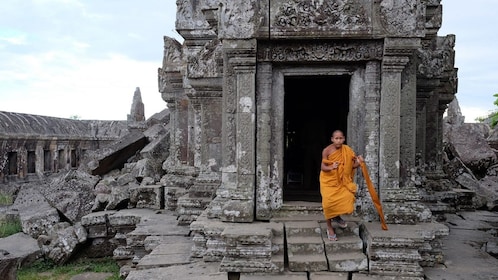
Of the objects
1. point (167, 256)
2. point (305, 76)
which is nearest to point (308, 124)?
point (305, 76)

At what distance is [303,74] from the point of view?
5.25 metres

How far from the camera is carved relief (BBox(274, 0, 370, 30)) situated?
4.91 metres

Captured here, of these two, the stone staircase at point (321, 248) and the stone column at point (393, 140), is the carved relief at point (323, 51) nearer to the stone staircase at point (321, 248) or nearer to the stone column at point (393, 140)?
the stone column at point (393, 140)

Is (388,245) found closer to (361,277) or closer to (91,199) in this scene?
(361,277)

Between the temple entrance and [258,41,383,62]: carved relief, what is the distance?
3.49 metres

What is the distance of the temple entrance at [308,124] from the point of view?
910 centimetres

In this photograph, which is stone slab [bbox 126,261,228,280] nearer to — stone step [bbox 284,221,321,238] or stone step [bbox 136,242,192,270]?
stone step [bbox 136,242,192,270]

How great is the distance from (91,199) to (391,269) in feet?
22.9

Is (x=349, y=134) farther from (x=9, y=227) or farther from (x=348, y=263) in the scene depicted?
(x=9, y=227)

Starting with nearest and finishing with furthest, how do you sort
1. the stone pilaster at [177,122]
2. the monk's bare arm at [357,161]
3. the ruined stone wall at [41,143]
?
the monk's bare arm at [357,161] → the stone pilaster at [177,122] → the ruined stone wall at [41,143]

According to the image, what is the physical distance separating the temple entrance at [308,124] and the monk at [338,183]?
3.84 m

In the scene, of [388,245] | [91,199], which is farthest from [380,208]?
[91,199]

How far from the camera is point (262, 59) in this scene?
5.14m

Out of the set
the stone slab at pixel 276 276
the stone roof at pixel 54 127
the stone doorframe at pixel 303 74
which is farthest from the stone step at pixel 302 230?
the stone roof at pixel 54 127
